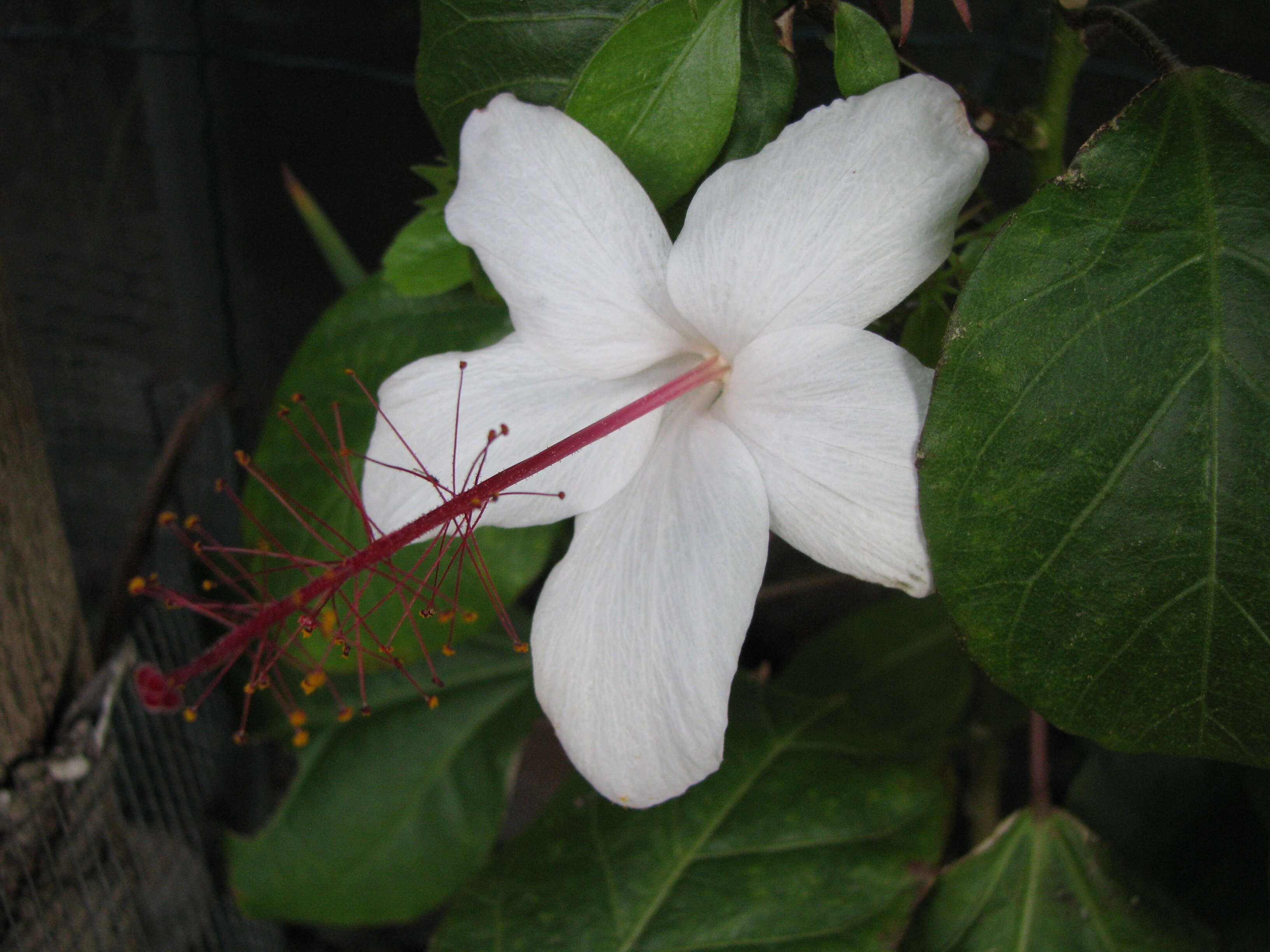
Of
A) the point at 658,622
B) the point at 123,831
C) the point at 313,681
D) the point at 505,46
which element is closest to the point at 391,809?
the point at 123,831

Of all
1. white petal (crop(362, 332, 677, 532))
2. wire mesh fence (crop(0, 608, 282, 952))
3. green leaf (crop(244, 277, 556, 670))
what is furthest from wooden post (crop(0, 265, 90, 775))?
white petal (crop(362, 332, 677, 532))

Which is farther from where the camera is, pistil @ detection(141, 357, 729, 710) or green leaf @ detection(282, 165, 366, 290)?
green leaf @ detection(282, 165, 366, 290)

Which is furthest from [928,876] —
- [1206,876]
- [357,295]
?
[357,295]

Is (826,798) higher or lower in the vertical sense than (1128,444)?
lower

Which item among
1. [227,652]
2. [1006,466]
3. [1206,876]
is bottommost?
[1206,876]

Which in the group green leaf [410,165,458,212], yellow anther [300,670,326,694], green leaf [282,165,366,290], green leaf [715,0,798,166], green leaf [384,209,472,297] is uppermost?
green leaf [715,0,798,166]

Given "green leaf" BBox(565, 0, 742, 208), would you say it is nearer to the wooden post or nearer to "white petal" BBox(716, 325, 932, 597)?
"white petal" BBox(716, 325, 932, 597)

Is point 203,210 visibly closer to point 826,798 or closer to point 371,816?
point 371,816
